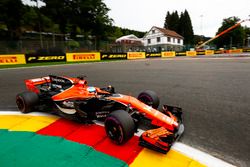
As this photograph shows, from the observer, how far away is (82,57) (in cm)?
2022

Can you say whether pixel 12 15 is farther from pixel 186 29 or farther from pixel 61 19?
pixel 186 29

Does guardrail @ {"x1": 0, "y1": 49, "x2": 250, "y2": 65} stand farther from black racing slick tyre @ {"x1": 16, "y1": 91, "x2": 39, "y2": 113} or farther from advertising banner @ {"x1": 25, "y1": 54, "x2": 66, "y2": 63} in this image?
black racing slick tyre @ {"x1": 16, "y1": 91, "x2": 39, "y2": 113}

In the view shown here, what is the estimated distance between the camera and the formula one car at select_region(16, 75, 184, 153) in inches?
98.7

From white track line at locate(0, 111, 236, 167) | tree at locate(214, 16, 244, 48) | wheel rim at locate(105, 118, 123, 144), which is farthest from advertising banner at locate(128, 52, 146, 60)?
tree at locate(214, 16, 244, 48)

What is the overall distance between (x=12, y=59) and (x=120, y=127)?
680 inches

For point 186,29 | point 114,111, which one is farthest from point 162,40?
point 114,111

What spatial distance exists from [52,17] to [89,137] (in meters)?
35.4

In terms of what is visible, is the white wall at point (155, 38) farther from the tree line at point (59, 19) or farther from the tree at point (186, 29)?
the tree line at point (59, 19)

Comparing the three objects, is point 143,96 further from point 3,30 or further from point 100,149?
point 3,30

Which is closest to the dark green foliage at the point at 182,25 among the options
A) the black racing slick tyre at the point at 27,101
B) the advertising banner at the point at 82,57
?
the advertising banner at the point at 82,57

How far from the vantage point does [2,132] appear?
317 centimetres

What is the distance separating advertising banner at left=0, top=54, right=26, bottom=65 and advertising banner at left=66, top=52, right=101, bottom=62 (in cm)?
434

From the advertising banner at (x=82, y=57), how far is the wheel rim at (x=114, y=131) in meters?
17.7

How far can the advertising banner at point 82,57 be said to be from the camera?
19344 millimetres
